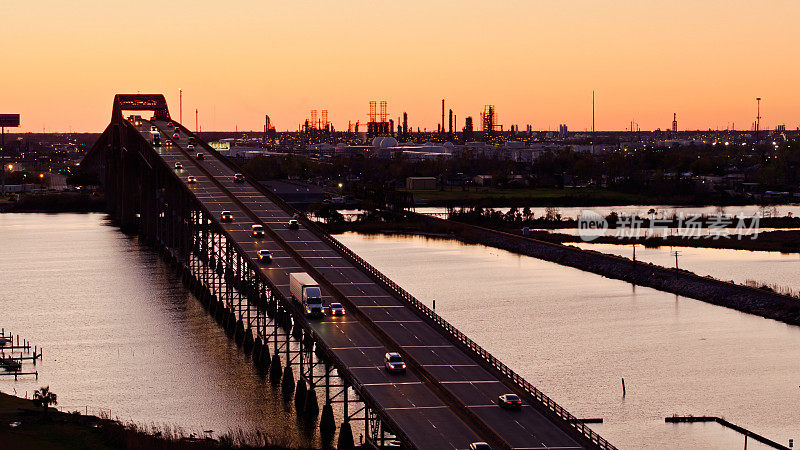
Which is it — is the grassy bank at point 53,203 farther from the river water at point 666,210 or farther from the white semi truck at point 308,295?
the white semi truck at point 308,295

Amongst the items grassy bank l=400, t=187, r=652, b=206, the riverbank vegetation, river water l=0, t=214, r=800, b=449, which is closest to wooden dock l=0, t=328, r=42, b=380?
→ river water l=0, t=214, r=800, b=449

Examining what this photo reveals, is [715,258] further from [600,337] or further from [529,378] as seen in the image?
[529,378]

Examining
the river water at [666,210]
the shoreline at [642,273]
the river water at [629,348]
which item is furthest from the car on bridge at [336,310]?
the river water at [666,210]

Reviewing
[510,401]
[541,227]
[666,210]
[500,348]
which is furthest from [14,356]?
[666,210]

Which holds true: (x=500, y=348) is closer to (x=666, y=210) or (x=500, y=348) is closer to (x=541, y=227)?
(x=541, y=227)

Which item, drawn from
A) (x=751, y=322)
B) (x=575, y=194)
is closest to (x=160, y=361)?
(x=751, y=322)
